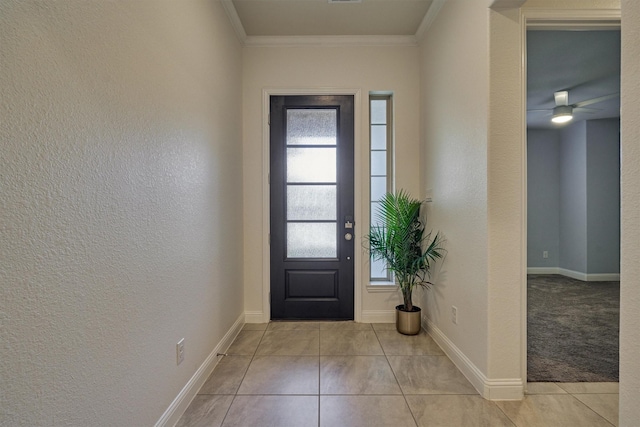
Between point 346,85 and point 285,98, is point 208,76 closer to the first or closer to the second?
point 285,98

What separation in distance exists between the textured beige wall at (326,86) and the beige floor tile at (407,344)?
0.39 meters

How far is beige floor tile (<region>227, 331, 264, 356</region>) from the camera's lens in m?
2.46

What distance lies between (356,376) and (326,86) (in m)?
2.63

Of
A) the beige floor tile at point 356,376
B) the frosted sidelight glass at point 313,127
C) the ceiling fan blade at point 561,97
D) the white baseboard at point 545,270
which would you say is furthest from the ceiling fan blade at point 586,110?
the beige floor tile at point 356,376

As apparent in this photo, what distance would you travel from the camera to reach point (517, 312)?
1843 mm

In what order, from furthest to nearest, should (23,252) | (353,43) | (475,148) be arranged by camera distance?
(353,43), (475,148), (23,252)

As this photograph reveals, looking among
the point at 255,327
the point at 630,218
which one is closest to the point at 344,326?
the point at 255,327

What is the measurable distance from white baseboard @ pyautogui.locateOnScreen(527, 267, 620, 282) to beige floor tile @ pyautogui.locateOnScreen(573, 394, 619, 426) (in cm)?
419

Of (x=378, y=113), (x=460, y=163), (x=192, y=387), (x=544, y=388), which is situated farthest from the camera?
(x=378, y=113)

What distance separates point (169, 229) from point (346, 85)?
2.33 metres

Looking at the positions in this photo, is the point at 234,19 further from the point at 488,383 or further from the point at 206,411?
the point at 488,383

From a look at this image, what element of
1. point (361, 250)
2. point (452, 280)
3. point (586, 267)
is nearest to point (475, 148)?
point (452, 280)

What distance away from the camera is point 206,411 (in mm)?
1720

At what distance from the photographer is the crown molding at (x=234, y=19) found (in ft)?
8.24
